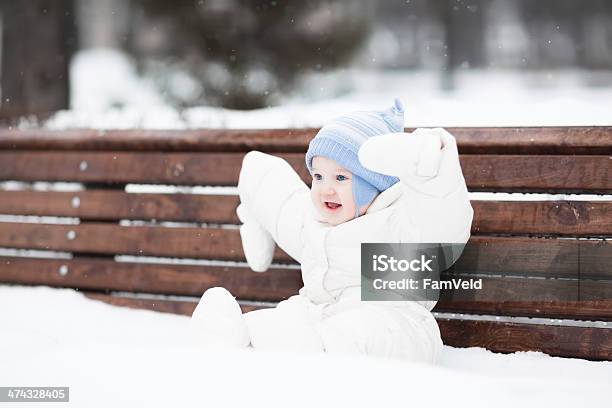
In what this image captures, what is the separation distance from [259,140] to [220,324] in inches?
31.3

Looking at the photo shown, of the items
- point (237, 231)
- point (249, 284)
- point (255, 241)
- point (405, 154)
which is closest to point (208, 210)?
point (237, 231)

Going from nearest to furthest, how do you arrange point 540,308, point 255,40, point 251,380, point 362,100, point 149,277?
point 251,380, point 540,308, point 149,277, point 362,100, point 255,40

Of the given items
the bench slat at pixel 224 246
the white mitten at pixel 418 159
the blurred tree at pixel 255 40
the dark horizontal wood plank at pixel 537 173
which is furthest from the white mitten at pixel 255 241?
the blurred tree at pixel 255 40

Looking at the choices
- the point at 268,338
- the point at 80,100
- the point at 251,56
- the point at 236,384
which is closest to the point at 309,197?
the point at 268,338

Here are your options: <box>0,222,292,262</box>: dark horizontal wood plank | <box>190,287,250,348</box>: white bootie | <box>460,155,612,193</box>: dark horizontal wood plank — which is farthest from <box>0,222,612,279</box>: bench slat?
<box>190,287,250,348</box>: white bootie

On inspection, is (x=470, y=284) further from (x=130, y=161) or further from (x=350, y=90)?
(x=350, y=90)

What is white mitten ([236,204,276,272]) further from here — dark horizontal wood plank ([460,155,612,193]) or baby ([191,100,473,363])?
dark horizontal wood plank ([460,155,612,193])

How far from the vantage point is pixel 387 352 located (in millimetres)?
1483

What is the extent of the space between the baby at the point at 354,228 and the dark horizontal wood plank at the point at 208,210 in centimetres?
39

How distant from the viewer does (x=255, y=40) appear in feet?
12.7

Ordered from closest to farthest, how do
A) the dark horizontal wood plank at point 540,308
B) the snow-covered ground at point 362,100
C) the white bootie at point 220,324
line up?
1. the white bootie at point 220,324
2. the dark horizontal wood plank at point 540,308
3. the snow-covered ground at point 362,100

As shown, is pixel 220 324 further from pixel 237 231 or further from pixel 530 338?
pixel 530 338

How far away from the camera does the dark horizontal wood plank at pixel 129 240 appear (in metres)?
2.19

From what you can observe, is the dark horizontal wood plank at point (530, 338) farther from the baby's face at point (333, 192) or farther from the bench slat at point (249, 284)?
the baby's face at point (333, 192)
